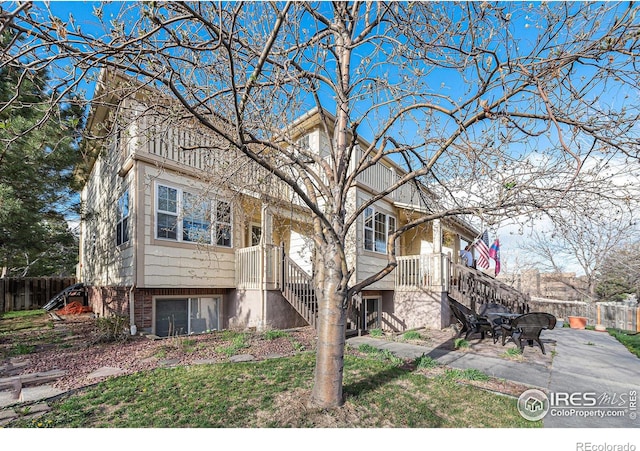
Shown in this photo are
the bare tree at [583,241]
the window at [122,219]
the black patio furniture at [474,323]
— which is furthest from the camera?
the window at [122,219]

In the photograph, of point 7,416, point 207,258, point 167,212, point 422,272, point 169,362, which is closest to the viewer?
point 7,416

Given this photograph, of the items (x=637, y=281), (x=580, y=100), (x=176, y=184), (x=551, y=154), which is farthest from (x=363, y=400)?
(x=637, y=281)

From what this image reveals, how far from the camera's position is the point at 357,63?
4879 millimetres

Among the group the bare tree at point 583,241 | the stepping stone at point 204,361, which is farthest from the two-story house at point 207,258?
the stepping stone at point 204,361

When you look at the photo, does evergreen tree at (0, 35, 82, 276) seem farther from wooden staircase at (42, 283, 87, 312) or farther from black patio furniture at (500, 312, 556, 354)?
black patio furniture at (500, 312, 556, 354)

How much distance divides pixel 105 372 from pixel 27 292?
55.2 ft

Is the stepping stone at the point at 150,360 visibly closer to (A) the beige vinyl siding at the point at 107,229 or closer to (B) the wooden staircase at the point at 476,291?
(A) the beige vinyl siding at the point at 107,229

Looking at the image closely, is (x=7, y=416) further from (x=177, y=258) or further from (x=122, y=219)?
(x=122, y=219)

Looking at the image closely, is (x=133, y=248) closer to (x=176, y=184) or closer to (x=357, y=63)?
(x=176, y=184)

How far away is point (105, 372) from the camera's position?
4.92 meters

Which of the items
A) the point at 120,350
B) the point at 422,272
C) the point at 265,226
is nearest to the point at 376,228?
the point at 422,272

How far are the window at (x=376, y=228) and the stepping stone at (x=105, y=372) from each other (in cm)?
847

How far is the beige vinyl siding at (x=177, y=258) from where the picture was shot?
321 inches
